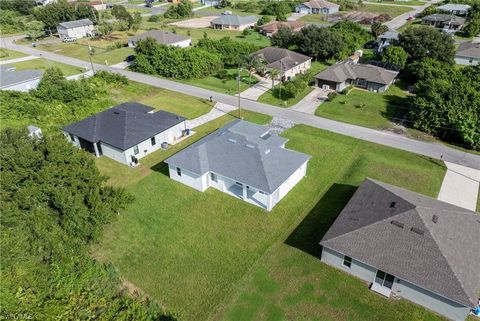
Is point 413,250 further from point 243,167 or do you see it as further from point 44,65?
point 44,65

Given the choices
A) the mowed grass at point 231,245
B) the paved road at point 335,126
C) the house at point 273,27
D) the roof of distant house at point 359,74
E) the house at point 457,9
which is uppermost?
the house at point 457,9

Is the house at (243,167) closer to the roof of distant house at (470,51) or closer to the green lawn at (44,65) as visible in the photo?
the green lawn at (44,65)

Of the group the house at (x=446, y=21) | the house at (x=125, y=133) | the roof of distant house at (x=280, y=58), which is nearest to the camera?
the house at (x=125, y=133)

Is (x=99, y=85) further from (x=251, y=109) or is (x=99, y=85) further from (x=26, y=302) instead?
(x=26, y=302)

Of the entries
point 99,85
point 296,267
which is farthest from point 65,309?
point 99,85

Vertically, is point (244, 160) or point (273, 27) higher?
point (273, 27)

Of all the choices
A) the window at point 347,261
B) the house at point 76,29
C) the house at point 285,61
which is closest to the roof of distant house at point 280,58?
the house at point 285,61

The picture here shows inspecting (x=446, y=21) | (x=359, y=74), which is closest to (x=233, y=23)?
(x=359, y=74)

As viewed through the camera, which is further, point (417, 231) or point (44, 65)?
point (44, 65)
